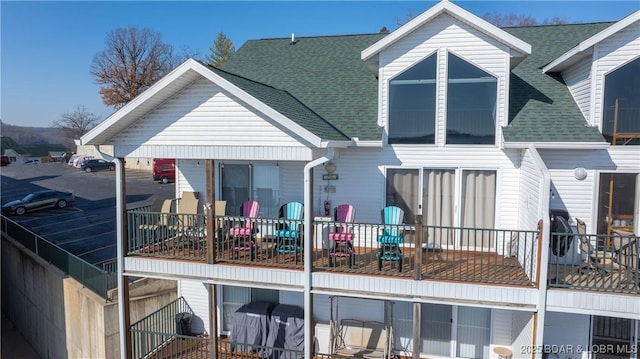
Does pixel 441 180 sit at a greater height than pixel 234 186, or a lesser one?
greater

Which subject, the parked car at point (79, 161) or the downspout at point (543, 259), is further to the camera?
the parked car at point (79, 161)

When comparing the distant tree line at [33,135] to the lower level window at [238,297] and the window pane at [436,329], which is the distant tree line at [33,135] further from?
the window pane at [436,329]

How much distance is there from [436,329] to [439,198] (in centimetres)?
323

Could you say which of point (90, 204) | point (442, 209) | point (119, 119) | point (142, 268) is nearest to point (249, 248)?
point (142, 268)

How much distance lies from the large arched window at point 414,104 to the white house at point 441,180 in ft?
0.11

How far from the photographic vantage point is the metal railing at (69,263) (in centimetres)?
1169

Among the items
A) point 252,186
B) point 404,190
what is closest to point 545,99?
point 404,190

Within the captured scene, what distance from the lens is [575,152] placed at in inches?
351

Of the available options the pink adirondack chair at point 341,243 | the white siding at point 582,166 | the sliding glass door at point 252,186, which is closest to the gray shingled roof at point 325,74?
the sliding glass door at point 252,186

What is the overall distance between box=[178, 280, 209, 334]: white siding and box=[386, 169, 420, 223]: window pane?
19.2 feet

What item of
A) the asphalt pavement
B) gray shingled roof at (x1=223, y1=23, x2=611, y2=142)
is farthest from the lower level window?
gray shingled roof at (x1=223, y1=23, x2=611, y2=142)

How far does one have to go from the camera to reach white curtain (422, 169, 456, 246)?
384 inches

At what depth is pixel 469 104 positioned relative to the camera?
378 inches

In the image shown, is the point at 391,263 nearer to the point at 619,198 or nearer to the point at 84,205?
the point at 619,198
